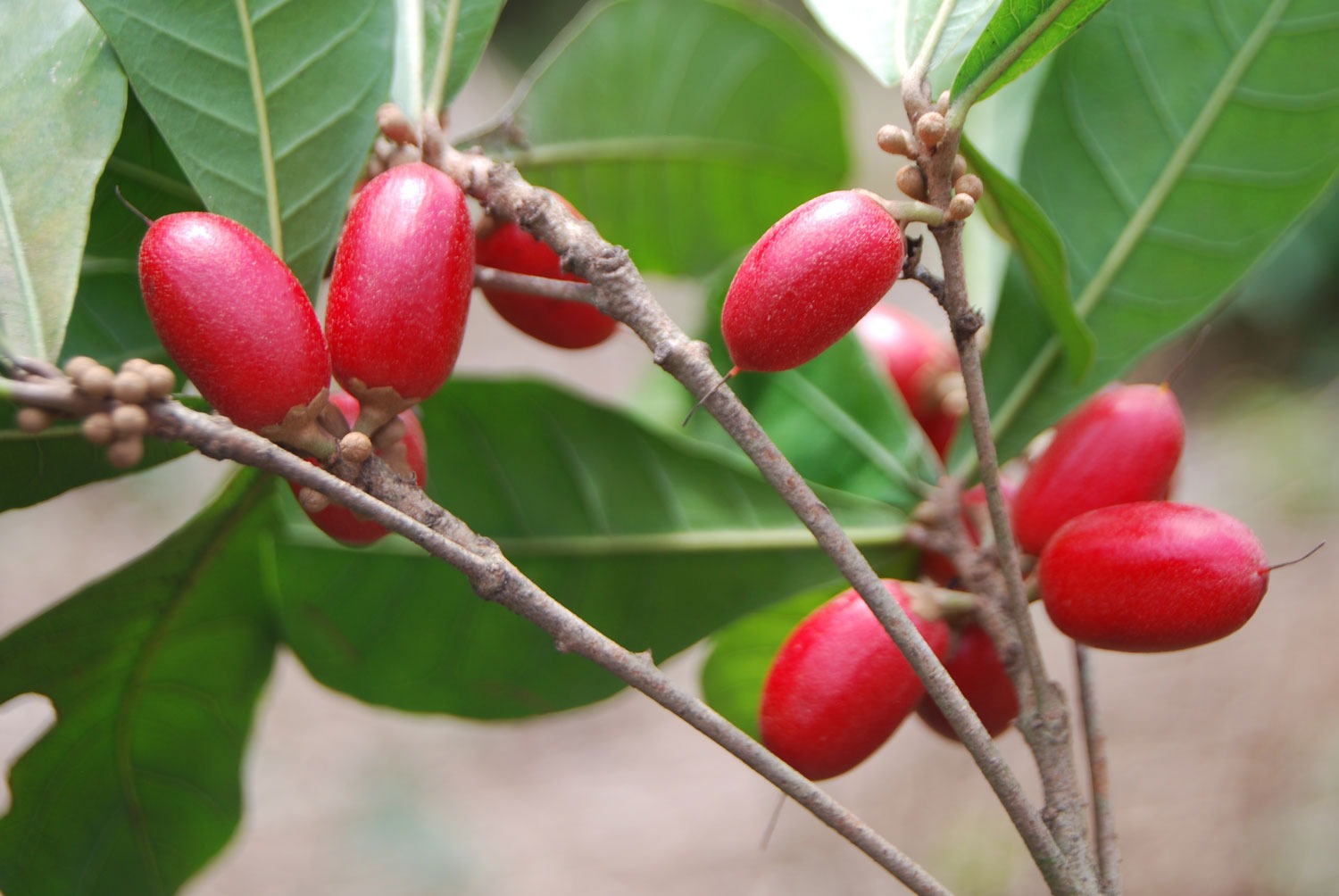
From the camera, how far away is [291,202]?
542 mm

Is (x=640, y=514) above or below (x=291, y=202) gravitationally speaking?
below

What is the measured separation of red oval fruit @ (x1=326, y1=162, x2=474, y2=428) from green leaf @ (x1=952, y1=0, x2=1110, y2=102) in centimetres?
24

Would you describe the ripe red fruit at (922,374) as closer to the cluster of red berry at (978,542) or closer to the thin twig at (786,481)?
the cluster of red berry at (978,542)

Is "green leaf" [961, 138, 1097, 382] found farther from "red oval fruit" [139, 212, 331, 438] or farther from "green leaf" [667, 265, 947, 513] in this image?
"red oval fruit" [139, 212, 331, 438]

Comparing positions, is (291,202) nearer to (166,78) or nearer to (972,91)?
(166,78)

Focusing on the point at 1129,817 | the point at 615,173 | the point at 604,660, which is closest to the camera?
the point at 604,660

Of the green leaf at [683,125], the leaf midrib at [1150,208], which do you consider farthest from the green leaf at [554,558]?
the green leaf at [683,125]

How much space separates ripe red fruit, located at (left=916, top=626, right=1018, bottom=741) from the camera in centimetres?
59

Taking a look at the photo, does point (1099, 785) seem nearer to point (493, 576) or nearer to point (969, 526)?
point (969, 526)

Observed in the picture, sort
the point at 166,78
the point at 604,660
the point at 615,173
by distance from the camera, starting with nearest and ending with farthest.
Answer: the point at 604,660, the point at 166,78, the point at 615,173

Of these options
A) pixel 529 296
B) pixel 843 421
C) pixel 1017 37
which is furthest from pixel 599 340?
pixel 1017 37

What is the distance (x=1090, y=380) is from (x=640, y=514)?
0.30 m

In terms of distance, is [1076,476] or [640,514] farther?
[640,514]

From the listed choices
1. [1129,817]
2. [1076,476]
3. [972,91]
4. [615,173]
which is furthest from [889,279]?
[1129,817]
